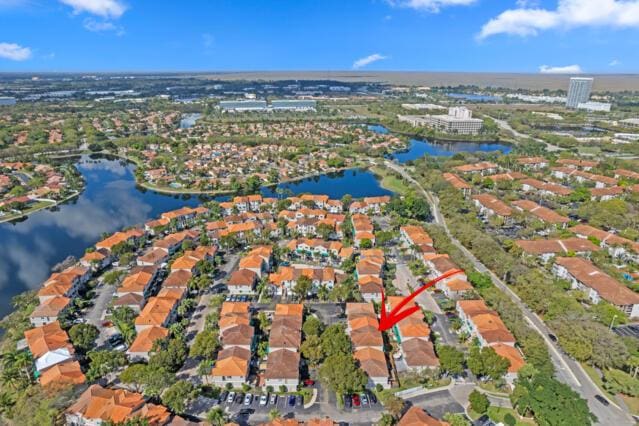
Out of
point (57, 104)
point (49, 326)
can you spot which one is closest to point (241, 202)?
point (49, 326)

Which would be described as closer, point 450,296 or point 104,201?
point 450,296

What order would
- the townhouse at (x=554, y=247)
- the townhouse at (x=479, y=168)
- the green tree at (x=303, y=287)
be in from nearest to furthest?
1. the green tree at (x=303, y=287)
2. the townhouse at (x=554, y=247)
3. the townhouse at (x=479, y=168)

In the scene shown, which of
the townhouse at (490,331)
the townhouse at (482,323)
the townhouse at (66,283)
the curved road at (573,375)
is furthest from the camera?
the townhouse at (66,283)

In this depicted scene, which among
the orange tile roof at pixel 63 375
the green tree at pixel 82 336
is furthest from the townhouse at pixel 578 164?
the orange tile roof at pixel 63 375

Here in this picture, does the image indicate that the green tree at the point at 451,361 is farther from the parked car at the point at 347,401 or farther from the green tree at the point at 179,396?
the green tree at the point at 179,396

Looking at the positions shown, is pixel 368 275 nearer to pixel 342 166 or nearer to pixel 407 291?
pixel 407 291

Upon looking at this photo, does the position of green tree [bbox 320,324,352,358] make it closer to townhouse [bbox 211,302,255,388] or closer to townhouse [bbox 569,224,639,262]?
townhouse [bbox 211,302,255,388]

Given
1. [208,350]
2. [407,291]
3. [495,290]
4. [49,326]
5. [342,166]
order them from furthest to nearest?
1. [342,166]
2. [407,291]
3. [495,290]
4. [49,326]
5. [208,350]
